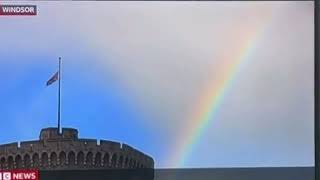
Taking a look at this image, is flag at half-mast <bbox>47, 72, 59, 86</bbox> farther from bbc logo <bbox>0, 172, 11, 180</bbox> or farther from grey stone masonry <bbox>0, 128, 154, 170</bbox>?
bbc logo <bbox>0, 172, 11, 180</bbox>

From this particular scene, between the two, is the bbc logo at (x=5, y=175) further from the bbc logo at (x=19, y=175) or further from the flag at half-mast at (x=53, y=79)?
the flag at half-mast at (x=53, y=79)

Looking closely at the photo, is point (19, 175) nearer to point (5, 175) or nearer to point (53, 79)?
point (5, 175)

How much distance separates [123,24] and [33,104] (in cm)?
70

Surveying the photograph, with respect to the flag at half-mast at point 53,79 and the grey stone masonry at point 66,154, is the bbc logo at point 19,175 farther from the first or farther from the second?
the flag at half-mast at point 53,79

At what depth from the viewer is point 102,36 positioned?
10.6 ft

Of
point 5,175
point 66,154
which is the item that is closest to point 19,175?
point 5,175

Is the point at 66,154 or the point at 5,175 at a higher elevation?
the point at 66,154

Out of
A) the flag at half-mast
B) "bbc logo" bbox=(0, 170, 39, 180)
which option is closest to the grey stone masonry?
"bbc logo" bbox=(0, 170, 39, 180)

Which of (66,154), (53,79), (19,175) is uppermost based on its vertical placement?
(53,79)

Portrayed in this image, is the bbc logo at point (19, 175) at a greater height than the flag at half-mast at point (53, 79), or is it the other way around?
the flag at half-mast at point (53, 79)

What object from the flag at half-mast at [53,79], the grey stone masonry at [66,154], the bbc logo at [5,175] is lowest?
the bbc logo at [5,175]

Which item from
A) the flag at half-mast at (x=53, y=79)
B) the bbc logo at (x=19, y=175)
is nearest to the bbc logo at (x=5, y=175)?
the bbc logo at (x=19, y=175)

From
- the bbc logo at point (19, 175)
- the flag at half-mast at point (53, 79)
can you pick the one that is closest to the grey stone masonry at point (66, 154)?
the bbc logo at point (19, 175)

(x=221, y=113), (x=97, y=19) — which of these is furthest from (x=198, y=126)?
(x=97, y=19)
